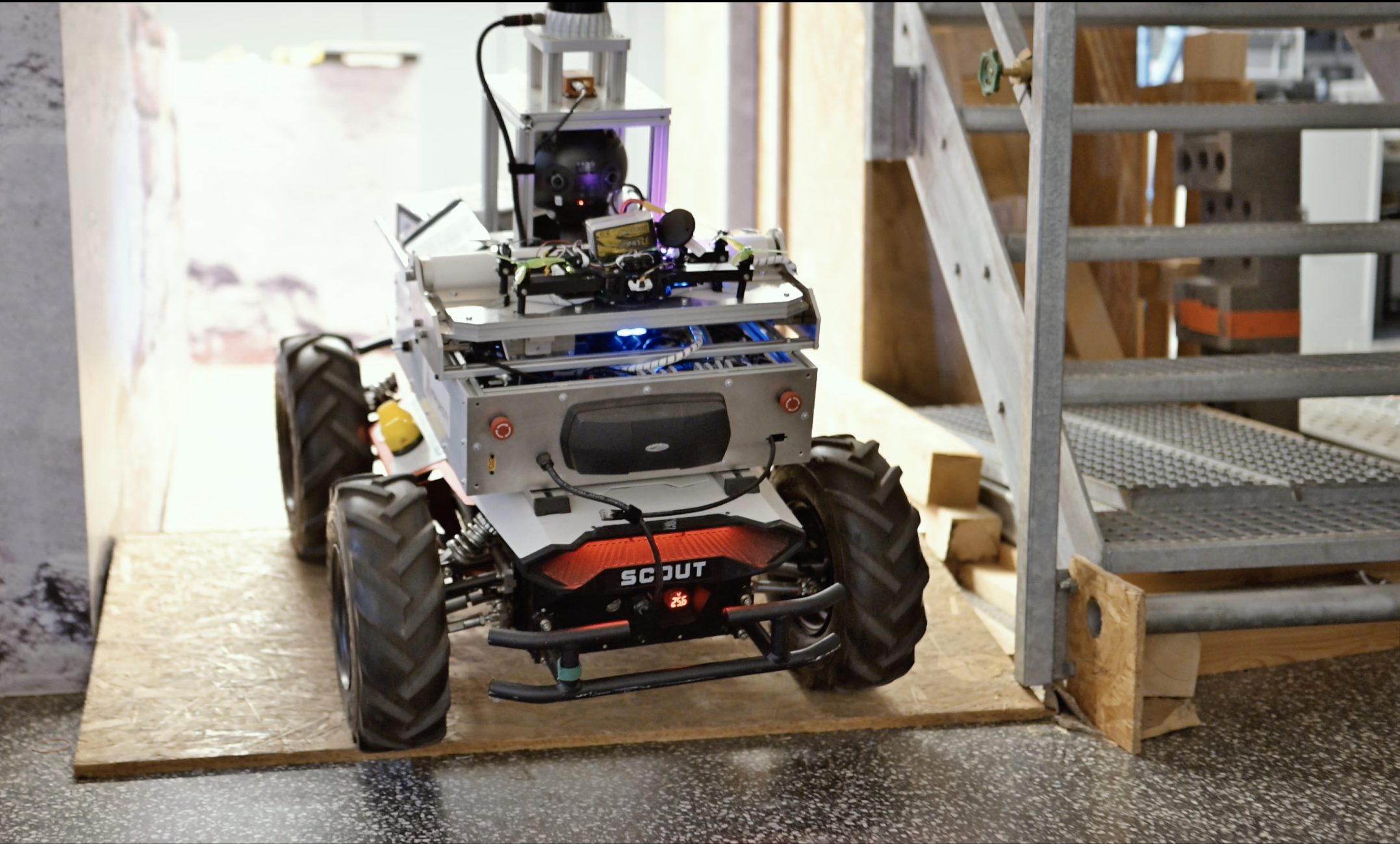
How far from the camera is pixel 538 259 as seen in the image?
2.99 meters

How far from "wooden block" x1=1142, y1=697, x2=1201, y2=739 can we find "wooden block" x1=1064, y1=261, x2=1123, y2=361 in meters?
2.00

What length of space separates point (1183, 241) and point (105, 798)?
2.57m

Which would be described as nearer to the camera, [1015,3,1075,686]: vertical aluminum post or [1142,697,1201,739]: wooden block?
[1015,3,1075,686]: vertical aluminum post

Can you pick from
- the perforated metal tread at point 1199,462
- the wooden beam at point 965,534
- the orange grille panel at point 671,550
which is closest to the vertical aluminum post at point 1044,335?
the perforated metal tread at point 1199,462

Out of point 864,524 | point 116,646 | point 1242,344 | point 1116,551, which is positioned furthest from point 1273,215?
point 116,646

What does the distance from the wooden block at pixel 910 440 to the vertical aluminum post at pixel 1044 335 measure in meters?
0.62

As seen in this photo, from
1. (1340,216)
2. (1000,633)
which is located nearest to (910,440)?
(1000,633)

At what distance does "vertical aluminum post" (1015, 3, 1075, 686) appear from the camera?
10.0ft

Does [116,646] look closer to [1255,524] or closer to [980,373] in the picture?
[980,373]

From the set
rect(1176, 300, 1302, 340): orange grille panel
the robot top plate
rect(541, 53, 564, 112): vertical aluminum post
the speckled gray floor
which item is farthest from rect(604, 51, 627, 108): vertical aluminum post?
rect(1176, 300, 1302, 340): orange grille panel

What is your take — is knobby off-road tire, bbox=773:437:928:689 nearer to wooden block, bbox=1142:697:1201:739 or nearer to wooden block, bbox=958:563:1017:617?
wooden block, bbox=1142:697:1201:739

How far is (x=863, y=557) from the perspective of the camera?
3115 mm

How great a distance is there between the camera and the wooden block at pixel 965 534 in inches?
165

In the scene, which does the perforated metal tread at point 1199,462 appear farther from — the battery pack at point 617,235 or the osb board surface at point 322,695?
the battery pack at point 617,235
